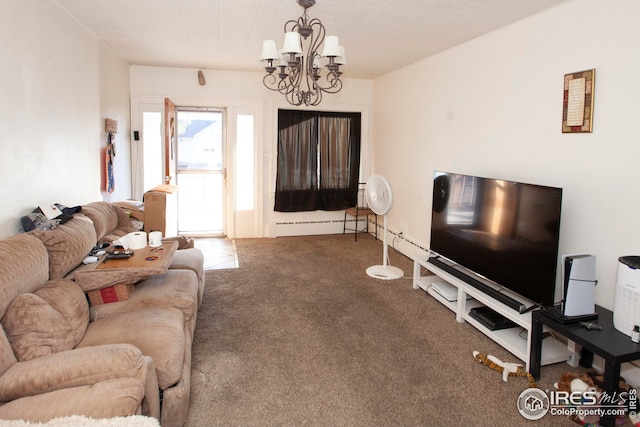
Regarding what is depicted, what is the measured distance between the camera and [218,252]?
5.43 metres

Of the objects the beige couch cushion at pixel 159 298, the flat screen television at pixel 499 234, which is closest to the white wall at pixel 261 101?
the flat screen television at pixel 499 234

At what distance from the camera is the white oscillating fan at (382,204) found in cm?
443

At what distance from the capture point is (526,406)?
232 centimetres

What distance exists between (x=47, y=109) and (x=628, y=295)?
3.91m

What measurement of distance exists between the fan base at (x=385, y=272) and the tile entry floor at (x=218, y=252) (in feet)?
5.08

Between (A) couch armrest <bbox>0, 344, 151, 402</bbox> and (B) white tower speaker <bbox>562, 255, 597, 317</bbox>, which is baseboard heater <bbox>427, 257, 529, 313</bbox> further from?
(A) couch armrest <bbox>0, 344, 151, 402</bbox>

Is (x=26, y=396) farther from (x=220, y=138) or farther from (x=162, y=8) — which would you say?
(x=220, y=138)

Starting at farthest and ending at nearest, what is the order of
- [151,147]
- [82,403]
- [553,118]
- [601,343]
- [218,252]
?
[151,147] → [218,252] → [553,118] → [601,343] → [82,403]

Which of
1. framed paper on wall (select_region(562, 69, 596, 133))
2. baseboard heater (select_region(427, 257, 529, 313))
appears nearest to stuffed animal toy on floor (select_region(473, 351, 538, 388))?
baseboard heater (select_region(427, 257, 529, 313))

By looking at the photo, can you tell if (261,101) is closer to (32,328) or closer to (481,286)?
(481,286)

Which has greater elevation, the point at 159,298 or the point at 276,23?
the point at 276,23

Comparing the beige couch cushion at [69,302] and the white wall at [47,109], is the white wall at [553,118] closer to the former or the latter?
the beige couch cushion at [69,302]

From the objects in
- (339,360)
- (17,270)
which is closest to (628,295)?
(339,360)

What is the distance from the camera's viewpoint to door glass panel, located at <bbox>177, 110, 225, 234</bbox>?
257 inches
